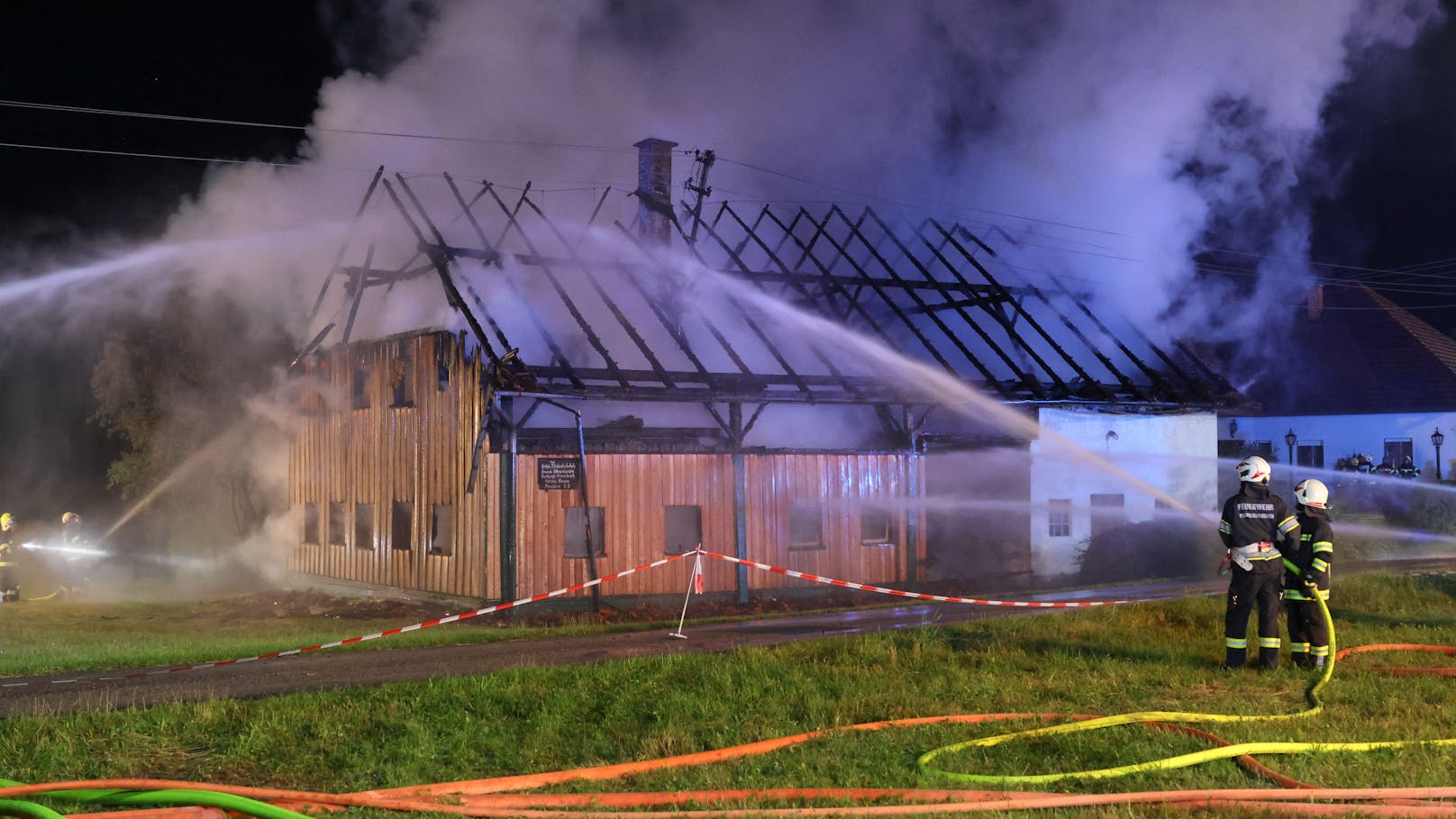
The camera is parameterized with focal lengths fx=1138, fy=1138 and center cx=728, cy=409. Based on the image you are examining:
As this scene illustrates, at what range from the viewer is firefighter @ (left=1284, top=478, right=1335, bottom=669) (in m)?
9.80

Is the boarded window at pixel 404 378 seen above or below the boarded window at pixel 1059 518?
above

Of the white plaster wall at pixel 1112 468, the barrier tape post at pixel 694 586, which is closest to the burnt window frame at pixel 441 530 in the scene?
the barrier tape post at pixel 694 586

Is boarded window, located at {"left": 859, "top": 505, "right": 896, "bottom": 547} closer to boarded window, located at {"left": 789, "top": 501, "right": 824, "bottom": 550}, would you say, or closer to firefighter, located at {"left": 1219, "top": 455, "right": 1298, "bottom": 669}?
boarded window, located at {"left": 789, "top": 501, "right": 824, "bottom": 550}

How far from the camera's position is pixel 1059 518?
2330cm

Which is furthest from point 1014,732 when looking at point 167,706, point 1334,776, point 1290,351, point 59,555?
point 1290,351

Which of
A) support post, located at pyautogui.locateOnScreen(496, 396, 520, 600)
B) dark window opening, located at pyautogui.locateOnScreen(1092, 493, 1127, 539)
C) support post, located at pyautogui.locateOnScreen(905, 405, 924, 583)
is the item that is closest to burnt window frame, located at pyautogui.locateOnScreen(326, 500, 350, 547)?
support post, located at pyautogui.locateOnScreen(496, 396, 520, 600)

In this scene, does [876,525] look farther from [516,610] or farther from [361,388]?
[361,388]

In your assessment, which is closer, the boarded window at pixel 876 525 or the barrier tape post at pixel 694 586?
the barrier tape post at pixel 694 586

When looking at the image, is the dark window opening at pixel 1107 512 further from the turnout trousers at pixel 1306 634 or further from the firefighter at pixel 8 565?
the firefighter at pixel 8 565

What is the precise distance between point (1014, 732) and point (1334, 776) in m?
1.83

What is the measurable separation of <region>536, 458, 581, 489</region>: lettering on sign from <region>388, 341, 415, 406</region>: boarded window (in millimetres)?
3347

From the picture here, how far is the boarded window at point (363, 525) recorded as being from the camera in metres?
20.5

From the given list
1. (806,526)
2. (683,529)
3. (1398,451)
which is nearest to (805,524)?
(806,526)

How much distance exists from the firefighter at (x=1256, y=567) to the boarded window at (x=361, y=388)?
15.5 metres
